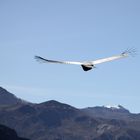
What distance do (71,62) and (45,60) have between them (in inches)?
64.6

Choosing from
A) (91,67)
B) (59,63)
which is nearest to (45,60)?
(59,63)

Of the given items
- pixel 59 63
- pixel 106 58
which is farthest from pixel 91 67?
pixel 59 63

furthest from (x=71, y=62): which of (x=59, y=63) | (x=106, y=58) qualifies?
(x=106, y=58)

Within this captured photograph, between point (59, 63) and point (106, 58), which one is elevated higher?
point (106, 58)

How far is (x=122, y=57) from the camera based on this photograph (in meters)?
20.6

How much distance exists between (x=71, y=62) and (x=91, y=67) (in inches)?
65.6

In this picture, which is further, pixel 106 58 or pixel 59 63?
pixel 106 58

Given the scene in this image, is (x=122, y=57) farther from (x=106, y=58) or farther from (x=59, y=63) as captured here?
(x=59, y=63)

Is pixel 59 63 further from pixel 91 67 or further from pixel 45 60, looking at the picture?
pixel 91 67

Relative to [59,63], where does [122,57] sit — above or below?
above

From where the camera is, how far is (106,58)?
2020 centimetres

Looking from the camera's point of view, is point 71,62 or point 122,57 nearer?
point 71,62

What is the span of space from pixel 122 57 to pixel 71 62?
375 centimetres

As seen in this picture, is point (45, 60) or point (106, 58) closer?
point (45, 60)
